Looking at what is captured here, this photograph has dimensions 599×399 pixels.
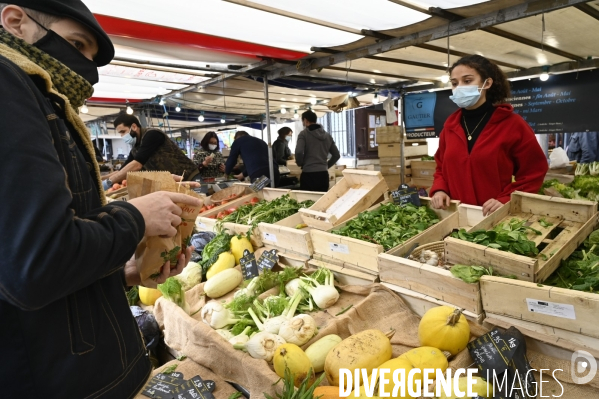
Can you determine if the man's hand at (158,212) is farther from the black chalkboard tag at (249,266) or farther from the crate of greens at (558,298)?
the black chalkboard tag at (249,266)

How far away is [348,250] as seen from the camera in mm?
2549

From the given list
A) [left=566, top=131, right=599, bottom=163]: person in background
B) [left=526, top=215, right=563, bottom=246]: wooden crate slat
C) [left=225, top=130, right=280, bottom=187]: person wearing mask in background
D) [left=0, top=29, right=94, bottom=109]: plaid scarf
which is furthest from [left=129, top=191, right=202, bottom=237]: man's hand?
[left=566, top=131, right=599, bottom=163]: person in background

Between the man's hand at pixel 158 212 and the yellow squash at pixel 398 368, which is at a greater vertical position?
the man's hand at pixel 158 212

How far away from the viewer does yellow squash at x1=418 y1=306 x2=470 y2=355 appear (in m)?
1.75

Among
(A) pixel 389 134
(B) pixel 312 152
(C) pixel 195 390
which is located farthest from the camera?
(A) pixel 389 134

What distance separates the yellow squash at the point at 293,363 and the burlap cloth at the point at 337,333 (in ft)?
0.16

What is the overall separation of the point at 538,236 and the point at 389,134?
602 centimetres

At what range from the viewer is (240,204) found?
15.3 ft

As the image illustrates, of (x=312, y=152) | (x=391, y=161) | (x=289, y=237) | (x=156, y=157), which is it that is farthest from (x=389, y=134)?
(x=289, y=237)

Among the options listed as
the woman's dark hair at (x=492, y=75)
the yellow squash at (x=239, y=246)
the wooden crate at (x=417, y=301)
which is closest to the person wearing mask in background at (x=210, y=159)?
the yellow squash at (x=239, y=246)

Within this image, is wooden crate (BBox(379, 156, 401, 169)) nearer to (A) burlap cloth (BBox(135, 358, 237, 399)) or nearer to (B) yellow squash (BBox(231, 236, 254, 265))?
(B) yellow squash (BBox(231, 236, 254, 265))

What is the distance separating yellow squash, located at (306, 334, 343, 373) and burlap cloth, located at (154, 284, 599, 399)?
9 centimetres

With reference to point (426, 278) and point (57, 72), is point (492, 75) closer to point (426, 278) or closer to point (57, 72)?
point (426, 278)

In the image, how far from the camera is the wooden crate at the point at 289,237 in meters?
2.85
